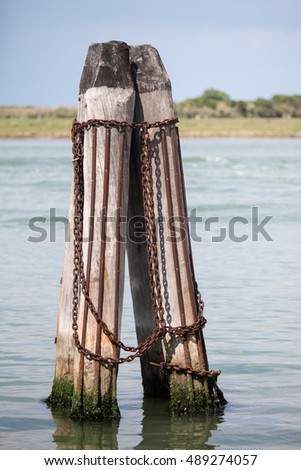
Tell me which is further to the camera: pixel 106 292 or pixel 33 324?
pixel 33 324

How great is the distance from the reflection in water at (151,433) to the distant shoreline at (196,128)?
86.4 meters

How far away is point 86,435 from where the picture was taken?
320 inches

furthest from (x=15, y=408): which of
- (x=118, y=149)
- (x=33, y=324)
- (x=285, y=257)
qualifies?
(x=285, y=257)

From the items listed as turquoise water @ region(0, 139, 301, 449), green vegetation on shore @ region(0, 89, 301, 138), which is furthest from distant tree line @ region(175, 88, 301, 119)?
turquoise water @ region(0, 139, 301, 449)

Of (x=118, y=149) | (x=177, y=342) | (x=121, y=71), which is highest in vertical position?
(x=121, y=71)

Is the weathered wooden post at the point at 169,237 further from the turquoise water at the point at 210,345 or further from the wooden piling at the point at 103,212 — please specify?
the turquoise water at the point at 210,345

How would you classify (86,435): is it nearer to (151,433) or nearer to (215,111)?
(151,433)

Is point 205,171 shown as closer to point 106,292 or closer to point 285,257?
point 285,257

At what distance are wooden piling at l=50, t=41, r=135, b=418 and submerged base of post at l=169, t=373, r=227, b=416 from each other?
1.76 ft

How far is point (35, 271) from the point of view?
1634cm

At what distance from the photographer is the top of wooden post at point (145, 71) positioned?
8.30 m

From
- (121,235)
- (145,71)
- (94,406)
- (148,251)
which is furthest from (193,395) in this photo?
(145,71)

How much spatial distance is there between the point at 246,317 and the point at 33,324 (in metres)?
2.50

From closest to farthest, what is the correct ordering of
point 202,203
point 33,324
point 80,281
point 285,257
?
point 80,281 → point 33,324 → point 285,257 → point 202,203
